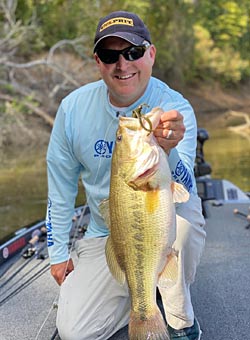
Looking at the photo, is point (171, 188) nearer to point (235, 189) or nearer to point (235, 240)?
point (235, 240)

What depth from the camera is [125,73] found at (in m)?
2.39

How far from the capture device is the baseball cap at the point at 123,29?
2.34 meters

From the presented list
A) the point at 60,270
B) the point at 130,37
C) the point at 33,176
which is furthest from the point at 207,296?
the point at 33,176

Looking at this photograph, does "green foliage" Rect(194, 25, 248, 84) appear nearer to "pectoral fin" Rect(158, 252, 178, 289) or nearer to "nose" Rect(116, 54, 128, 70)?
"nose" Rect(116, 54, 128, 70)

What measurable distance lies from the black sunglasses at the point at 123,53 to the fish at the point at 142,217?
0.56 metres

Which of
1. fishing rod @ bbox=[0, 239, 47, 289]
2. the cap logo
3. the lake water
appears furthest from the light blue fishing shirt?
the lake water

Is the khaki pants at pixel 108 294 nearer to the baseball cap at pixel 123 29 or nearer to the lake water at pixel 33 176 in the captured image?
the baseball cap at pixel 123 29

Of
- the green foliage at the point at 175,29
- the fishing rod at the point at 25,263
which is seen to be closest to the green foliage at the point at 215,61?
the green foliage at the point at 175,29

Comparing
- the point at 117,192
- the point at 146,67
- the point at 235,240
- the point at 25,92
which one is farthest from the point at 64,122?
the point at 25,92

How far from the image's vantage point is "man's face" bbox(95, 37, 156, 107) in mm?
2391

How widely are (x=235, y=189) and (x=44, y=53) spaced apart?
46.2 ft

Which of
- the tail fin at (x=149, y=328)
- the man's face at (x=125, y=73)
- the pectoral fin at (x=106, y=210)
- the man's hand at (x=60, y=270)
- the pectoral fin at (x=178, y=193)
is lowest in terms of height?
the tail fin at (x=149, y=328)

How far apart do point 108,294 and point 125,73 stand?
106 centimetres

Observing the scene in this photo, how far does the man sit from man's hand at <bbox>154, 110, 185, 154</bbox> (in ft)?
0.37
